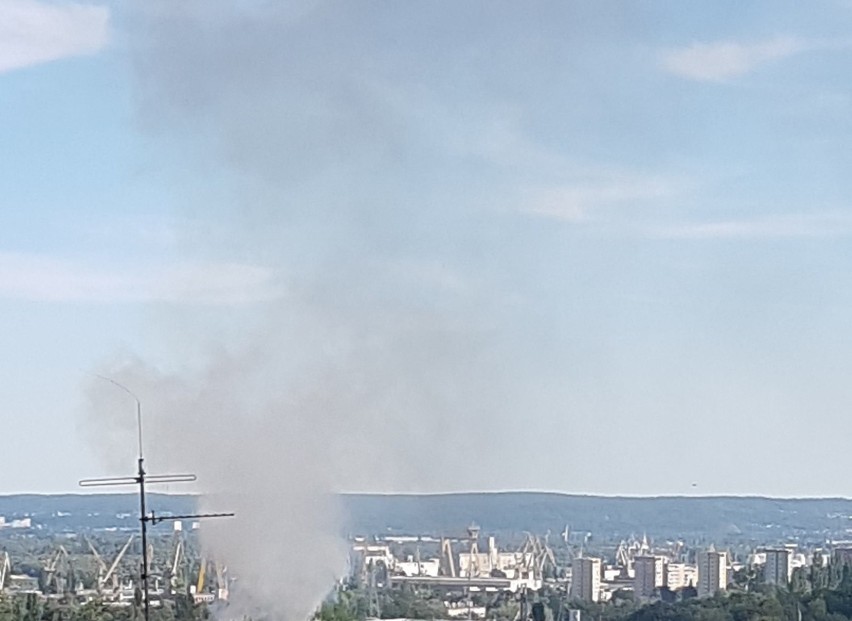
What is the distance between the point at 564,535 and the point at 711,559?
3763 centimetres

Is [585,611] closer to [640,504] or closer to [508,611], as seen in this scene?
[508,611]

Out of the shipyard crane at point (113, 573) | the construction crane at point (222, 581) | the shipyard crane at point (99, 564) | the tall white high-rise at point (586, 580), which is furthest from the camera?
the tall white high-rise at point (586, 580)

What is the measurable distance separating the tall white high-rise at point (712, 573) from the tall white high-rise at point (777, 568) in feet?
4.67

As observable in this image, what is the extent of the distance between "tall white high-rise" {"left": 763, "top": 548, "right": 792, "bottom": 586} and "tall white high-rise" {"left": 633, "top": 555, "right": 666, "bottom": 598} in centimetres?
366

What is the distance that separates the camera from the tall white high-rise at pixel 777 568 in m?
59.4

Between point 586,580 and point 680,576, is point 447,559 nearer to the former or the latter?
point 586,580

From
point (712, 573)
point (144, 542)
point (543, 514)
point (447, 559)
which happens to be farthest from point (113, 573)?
point (543, 514)

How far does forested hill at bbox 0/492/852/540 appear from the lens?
153 ft

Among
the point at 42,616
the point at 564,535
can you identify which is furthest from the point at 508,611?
the point at 564,535

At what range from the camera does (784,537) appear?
11781cm

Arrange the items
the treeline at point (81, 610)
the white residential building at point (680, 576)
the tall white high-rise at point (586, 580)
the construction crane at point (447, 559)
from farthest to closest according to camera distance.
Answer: the construction crane at point (447, 559) < the white residential building at point (680, 576) < the tall white high-rise at point (586, 580) < the treeline at point (81, 610)

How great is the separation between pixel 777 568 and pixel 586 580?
692 centimetres

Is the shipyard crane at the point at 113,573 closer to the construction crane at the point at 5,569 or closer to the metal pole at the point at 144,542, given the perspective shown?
the construction crane at the point at 5,569

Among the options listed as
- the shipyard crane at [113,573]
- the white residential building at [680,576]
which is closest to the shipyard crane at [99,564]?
the shipyard crane at [113,573]
